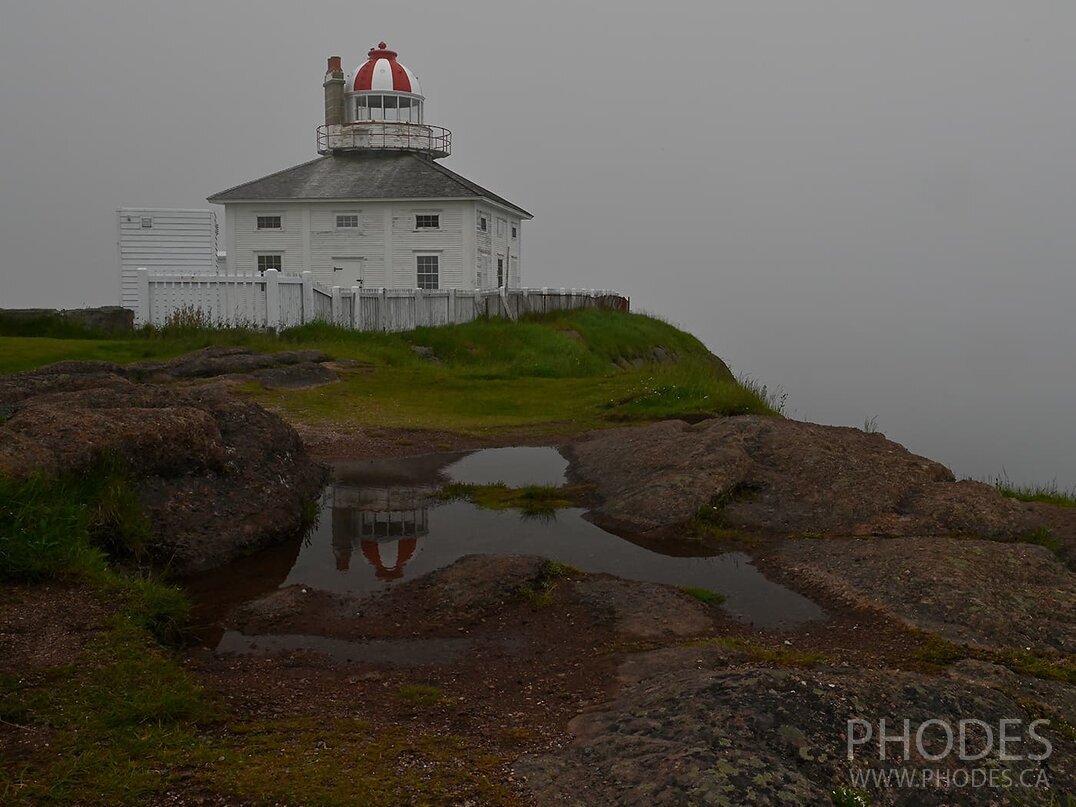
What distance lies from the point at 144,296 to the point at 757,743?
22988mm

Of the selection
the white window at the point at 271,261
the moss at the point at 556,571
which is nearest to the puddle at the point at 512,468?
the moss at the point at 556,571

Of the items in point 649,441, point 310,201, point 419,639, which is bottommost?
point 419,639

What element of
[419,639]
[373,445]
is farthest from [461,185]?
[419,639]

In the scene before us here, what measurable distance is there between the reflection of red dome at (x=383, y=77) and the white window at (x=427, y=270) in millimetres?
7773

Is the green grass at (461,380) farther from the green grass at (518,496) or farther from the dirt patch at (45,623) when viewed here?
the dirt patch at (45,623)

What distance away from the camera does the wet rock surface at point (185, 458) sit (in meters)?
7.43

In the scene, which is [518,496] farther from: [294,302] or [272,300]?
[294,302]

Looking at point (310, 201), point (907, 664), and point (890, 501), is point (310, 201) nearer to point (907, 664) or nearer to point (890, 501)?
point (890, 501)

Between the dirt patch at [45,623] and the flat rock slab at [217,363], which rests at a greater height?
the flat rock slab at [217,363]

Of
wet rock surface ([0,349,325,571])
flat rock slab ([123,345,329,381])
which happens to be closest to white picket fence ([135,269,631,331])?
flat rock slab ([123,345,329,381])

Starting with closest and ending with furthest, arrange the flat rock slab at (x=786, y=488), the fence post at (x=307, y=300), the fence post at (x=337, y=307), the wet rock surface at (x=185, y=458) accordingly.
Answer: the wet rock surface at (x=185, y=458), the flat rock slab at (x=786, y=488), the fence post at (x=307, y=300), the fence post at (x=337, y=307)

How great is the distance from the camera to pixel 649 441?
11000 millimetres

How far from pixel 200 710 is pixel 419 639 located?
66.6 inches

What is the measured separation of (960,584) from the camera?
6520mm
